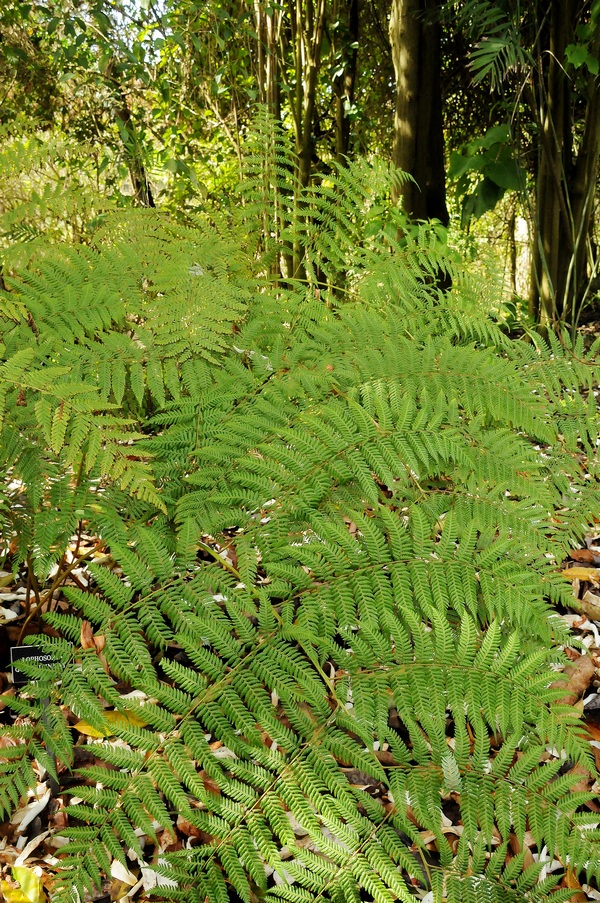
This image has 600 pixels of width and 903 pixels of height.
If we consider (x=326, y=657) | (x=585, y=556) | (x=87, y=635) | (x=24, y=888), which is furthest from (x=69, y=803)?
(x=585, y=556)

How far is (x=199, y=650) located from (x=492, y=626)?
0.32 metres

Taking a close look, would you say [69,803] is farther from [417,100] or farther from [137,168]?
[417,100]

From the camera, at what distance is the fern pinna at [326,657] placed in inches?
28.0

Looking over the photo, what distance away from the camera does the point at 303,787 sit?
2.38ft

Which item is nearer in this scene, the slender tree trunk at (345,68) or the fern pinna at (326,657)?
the fern pinna at (326,657)

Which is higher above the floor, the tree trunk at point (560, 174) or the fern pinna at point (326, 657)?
the tree trunk at point (560, 174)

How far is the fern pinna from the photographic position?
0.71 metres

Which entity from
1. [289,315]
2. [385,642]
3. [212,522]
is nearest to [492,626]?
[385,642]

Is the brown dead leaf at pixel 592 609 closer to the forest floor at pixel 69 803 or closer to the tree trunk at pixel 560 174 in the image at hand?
the forest floor at pixel 69 803

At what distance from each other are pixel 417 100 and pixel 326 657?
121 inches

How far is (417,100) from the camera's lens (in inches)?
128

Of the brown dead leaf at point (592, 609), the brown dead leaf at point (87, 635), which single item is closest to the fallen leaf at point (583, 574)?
the brown dead leaf at point (592, 609)

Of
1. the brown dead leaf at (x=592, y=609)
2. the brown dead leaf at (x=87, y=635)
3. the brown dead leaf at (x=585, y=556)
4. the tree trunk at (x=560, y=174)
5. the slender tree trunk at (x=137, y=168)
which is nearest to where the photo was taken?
the brown dead leaf at (x=87, y=635)

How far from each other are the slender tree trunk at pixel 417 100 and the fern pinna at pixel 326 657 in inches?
93.4
